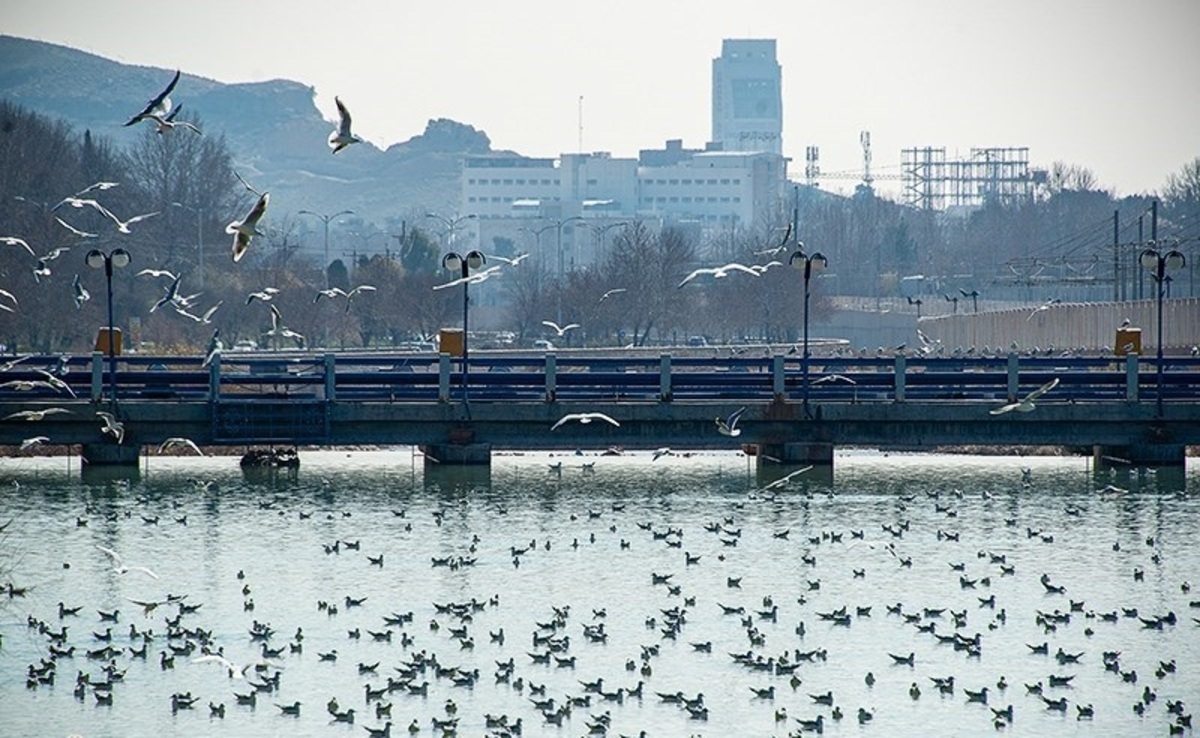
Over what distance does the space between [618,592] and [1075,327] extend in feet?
215

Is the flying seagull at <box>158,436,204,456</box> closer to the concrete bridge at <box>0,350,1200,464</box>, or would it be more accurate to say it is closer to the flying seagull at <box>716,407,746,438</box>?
the concrete bridge at <box>0,350,1200,464</box>

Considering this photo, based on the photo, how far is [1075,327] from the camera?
316ft

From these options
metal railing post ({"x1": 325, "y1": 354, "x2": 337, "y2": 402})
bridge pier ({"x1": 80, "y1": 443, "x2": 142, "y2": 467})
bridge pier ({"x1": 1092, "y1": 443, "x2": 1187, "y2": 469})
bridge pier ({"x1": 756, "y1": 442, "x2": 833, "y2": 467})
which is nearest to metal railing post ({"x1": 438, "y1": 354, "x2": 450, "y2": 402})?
metal railing post ({"x1": 325, "y1": 354, "x2": 337, "y2": 402})

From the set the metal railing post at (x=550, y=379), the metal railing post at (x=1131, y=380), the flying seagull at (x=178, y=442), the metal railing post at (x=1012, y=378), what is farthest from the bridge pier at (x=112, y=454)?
the metal railing post at (x=1131, y=380)

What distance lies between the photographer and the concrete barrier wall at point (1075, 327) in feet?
275

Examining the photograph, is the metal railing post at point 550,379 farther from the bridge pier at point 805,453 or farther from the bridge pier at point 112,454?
the bridge pier at point 112,454

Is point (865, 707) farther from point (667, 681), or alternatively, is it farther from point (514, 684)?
point (514, 684)

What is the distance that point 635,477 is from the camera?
52.2 metres

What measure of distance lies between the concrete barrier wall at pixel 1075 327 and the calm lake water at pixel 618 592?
2927cm

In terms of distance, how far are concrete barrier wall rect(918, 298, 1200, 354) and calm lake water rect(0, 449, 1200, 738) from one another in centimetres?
2927

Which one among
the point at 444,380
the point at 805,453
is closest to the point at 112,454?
the point at 444,380

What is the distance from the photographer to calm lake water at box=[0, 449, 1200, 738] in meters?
26.7

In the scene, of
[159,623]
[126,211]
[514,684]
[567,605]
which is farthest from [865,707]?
[126,211]

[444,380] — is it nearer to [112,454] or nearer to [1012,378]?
[112,454]
